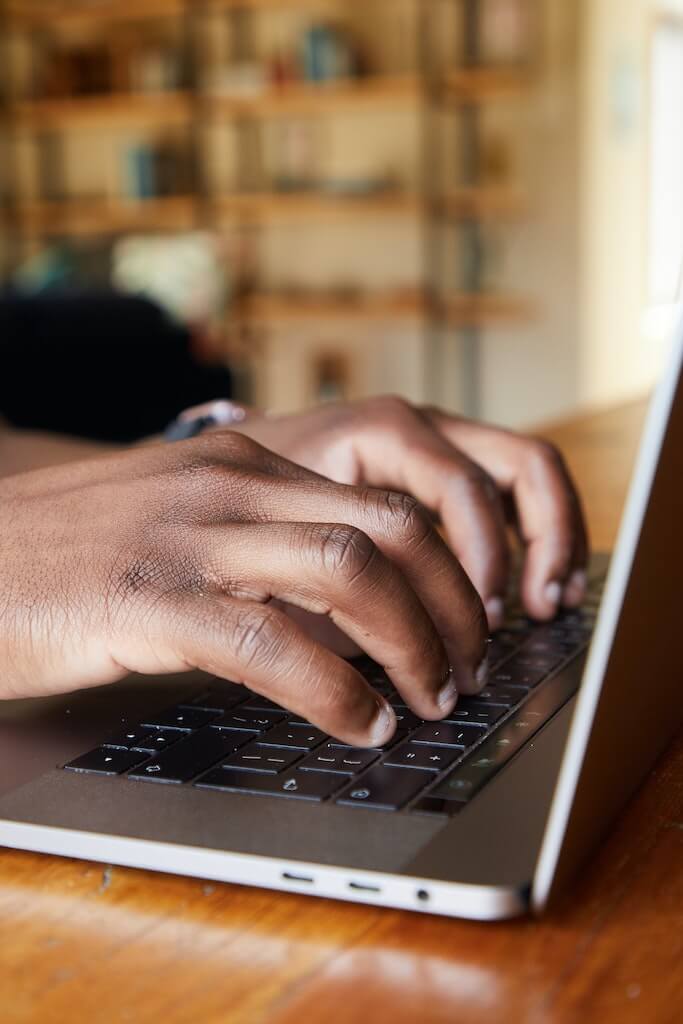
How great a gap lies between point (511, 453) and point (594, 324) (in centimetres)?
450

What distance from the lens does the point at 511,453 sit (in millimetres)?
731

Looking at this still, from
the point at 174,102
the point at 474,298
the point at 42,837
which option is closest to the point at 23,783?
the point at 42,837

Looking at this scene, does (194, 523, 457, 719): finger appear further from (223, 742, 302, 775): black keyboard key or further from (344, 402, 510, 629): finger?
(344, 402, 510, 629): finger

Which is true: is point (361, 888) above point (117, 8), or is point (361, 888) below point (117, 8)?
below

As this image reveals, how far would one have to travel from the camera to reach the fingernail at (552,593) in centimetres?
67

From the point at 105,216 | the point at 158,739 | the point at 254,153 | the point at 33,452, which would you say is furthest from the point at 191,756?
the point at 105,216

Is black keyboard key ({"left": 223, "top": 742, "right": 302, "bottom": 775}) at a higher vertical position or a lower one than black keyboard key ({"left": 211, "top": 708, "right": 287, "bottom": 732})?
higher

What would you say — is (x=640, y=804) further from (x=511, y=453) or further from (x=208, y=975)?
(x=511, y=453)

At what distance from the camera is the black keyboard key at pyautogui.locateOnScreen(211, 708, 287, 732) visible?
464mm

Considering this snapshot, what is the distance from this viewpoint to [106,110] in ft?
17.7

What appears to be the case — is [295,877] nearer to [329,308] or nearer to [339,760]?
[339,760]

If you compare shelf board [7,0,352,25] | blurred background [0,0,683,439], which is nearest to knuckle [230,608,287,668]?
blurred background [0,0,683,439]

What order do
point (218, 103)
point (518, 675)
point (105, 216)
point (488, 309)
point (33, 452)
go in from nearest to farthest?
1. point (518, 675)
2. point (33, 452)
3. point (488, 309)
4. point (218, 103)
5. point (105, 216)

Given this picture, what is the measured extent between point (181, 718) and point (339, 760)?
0.08 m
